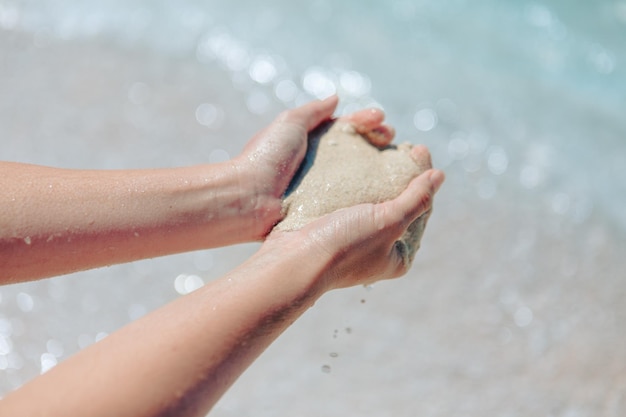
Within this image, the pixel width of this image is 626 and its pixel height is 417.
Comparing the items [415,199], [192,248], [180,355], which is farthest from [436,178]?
[180,355]

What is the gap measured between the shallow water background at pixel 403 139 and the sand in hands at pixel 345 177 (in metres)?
0.86

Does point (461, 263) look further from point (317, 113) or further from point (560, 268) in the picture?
point (317, 113)

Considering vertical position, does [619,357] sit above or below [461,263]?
below

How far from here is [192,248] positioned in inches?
79.6

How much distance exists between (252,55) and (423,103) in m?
1.16

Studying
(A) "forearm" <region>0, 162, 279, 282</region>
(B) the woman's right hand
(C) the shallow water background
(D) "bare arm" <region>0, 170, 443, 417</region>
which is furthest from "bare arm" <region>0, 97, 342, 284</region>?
(C) the shallow water background

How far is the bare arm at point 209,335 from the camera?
124 centimetres

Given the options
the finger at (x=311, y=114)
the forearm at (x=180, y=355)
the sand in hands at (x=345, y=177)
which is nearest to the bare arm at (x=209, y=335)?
the forearm at (x=180, y=355)

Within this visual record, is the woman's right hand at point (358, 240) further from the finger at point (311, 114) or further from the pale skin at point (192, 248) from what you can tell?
the finger at point (311, 114)

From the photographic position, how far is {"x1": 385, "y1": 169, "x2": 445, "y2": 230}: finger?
187 cm

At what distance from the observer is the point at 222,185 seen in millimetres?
2051

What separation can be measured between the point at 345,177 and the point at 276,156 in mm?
231

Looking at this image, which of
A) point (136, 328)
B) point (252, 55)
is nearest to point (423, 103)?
point (252, 55)

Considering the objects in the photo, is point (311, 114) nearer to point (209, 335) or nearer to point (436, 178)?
point (436, 178)
